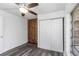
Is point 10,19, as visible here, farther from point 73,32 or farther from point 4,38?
point 73,32

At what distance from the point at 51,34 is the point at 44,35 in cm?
38

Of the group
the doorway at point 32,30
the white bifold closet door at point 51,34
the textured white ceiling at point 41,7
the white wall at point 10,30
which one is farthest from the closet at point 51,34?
the doorway at point 32,30

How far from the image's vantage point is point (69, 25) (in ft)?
8.84

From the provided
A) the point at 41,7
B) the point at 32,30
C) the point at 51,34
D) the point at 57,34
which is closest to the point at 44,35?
the point at 51,34

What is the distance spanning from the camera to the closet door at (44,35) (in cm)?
414

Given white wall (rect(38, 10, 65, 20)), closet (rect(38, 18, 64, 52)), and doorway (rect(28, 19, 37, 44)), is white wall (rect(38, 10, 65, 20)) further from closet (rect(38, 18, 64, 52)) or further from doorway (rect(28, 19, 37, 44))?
doorway (rect(28, 19, 37, 44))

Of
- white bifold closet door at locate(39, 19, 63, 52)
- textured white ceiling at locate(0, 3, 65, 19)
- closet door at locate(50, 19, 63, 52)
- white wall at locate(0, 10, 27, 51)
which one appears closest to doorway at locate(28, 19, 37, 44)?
white wall at locate(0, 10, 27, 51)

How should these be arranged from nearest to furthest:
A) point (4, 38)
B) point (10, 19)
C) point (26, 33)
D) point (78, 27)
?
point (78, 27), point (4, 38), point (10, 19), point (26, 33)

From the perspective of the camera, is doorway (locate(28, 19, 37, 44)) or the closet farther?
doorway (locate(28, 19, 37, 44))

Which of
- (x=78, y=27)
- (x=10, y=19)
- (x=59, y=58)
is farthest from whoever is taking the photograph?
(x=10, y=19)

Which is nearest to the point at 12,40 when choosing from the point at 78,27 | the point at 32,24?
the point at 32,24

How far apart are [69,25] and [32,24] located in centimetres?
368

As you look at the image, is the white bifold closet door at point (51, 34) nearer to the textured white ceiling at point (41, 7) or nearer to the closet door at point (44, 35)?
the closet door at point (44, 35)

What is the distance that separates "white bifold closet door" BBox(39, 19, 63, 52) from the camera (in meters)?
3.75
